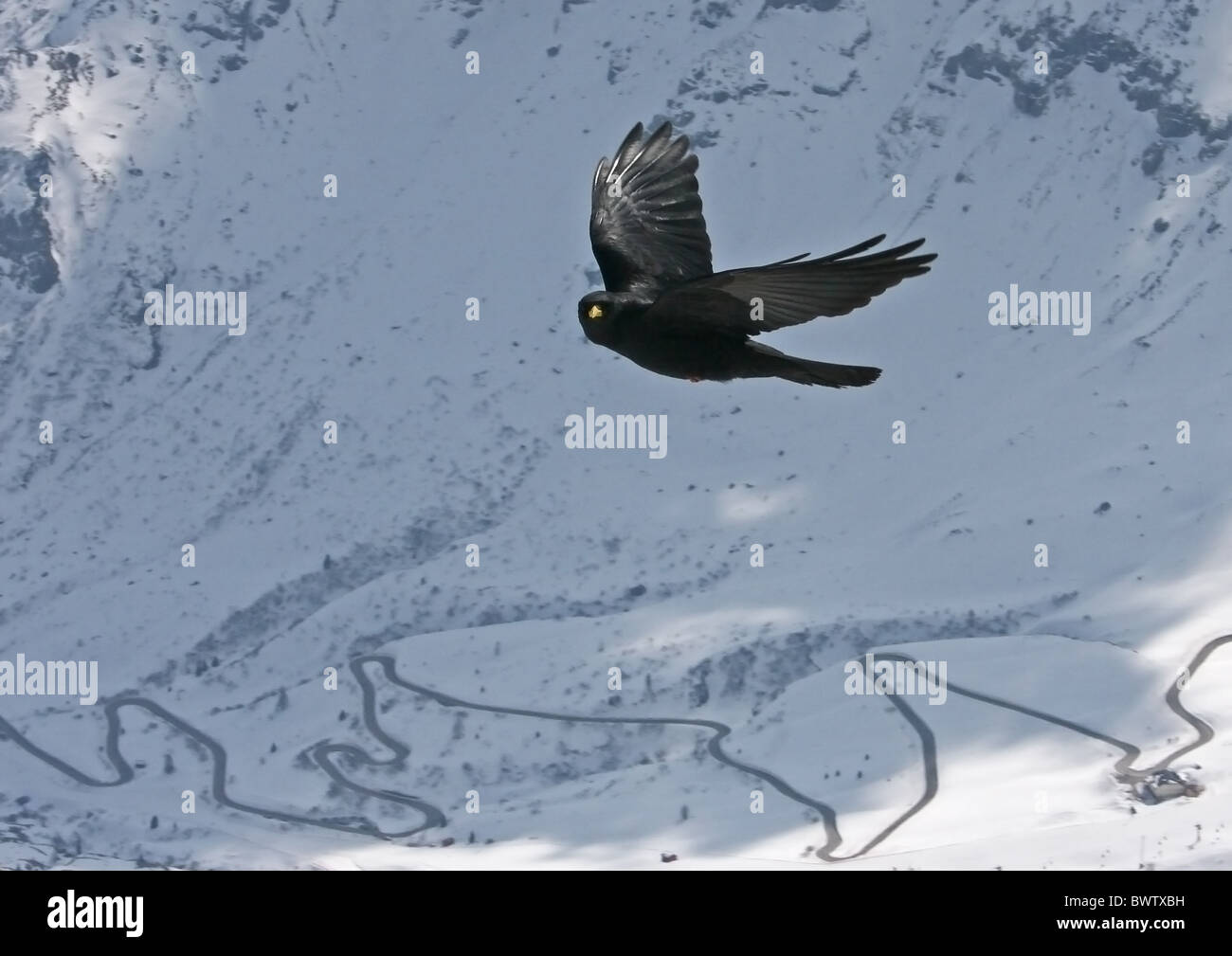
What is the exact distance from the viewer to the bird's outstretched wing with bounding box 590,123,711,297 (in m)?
18.4

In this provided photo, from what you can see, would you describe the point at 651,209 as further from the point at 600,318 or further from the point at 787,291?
the point at 787,291

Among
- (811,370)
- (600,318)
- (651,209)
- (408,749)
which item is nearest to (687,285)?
(600,318)

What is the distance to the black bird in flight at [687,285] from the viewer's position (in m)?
14.2

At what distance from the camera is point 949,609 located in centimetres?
16212

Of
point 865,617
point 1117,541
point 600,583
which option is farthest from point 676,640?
point 1117,541

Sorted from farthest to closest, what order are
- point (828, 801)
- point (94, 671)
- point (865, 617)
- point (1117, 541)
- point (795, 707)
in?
point (94, 671), point (1117, 541), point (865, 617), point (795, 707), point (828, 801)

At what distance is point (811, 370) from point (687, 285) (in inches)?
43.9

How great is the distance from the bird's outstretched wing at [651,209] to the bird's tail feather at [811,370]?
2.79m

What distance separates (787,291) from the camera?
574 inches
